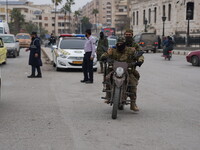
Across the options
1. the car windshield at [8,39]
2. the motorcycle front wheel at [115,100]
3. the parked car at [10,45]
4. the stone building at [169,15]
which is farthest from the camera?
the stone building at [169,15]

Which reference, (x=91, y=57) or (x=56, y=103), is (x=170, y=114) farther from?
(x=91, y=57)

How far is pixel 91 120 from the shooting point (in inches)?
263

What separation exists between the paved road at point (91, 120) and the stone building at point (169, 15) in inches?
1705

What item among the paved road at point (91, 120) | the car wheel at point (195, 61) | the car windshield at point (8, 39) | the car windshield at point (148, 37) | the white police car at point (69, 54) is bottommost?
the paved road at point (91, 120)

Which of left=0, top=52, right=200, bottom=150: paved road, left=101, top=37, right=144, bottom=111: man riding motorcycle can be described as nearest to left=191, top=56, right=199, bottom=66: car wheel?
left=0, top=52, right=200, bottom=150: paved road

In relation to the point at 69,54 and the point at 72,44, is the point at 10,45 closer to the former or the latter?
the point at 72,44

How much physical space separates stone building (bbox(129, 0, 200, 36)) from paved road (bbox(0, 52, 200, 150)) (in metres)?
43.3

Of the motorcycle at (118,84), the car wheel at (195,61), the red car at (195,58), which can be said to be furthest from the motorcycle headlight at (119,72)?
the car wheel at (195,61)

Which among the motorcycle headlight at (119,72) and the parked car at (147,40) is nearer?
the motorcycle headlight at (119,72)

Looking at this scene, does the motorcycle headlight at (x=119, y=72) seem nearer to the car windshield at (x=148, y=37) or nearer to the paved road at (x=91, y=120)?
the paved road at (x=91, y=120)

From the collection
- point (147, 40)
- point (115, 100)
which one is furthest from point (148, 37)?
point (115, 100)

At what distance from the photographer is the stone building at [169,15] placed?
197 ft

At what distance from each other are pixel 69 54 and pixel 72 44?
1.37m

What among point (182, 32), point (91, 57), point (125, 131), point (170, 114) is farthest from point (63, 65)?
point (182, 32)
